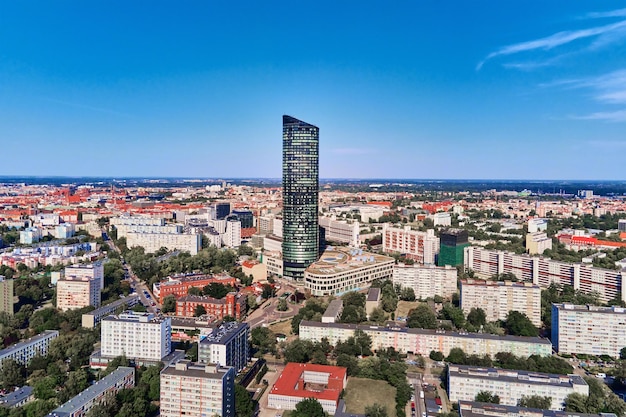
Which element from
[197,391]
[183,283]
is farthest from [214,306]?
[197,391]

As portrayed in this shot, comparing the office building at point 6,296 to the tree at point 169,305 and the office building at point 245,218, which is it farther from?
the office building at point 245,218

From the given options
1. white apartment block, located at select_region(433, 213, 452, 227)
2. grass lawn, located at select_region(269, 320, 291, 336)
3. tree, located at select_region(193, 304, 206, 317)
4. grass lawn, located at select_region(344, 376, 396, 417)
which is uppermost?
white apartment block, located at select_region(433, 213, 452, 227)

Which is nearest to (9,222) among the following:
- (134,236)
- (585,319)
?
(134,236)

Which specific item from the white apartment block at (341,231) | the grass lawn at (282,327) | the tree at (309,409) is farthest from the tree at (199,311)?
the white apartment block at (341,231)

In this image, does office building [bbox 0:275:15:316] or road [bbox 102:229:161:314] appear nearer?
office building [bbox 0:275:15:316]

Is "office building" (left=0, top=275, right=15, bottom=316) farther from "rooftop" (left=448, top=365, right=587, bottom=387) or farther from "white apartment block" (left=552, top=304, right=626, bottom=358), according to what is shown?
"white apartment block" (left=552, top=304, right=626, bottom=358)

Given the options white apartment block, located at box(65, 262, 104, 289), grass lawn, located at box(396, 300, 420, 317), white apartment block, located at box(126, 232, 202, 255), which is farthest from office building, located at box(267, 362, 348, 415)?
white apartment block, located at box(126, 232, 202, 255)

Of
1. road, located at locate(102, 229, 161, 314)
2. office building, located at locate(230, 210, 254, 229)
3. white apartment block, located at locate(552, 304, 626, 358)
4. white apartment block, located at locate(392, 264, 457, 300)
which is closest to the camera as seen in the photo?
white apartment block, located at locate(552, 304, 626, 358)

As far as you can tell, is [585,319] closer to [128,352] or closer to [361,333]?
[361,333]

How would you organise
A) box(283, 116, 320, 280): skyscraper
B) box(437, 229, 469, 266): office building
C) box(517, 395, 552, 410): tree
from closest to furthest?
1. box(517, 395, 552, 410): tree
2. box(283, 116, 320, 280): skyscraper
3. box(437, 229, 469, 266): office building
